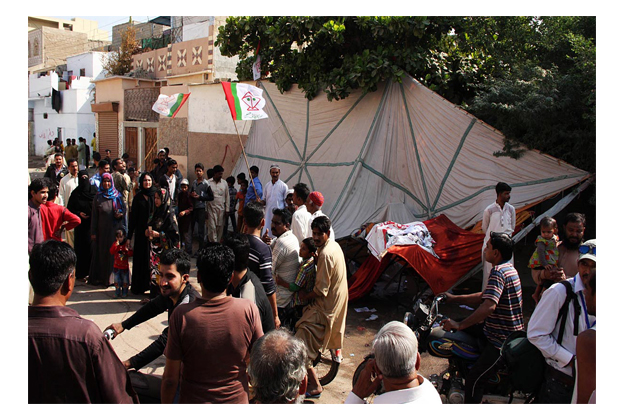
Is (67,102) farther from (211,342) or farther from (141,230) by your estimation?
(211,342)

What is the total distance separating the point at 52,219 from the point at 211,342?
411 cm

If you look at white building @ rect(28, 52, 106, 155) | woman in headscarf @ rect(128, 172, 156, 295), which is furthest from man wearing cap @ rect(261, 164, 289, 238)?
white building @ rect(28, 52, 106, 155)

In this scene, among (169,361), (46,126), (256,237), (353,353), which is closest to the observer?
(169,361)

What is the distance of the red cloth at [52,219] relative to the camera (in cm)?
558

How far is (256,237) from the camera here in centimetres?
402

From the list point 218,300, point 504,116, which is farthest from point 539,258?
point 218,300

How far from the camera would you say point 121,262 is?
6.46m

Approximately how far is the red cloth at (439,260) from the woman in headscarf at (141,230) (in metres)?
2.77

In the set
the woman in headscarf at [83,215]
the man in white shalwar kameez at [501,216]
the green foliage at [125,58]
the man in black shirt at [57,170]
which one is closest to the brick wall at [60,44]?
the green foliage at [125,58]

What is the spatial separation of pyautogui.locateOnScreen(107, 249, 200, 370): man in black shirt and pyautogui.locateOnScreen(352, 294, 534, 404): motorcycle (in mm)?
1393

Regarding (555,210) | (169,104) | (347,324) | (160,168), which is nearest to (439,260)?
(347,324)

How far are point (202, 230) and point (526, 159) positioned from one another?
557 centimetres

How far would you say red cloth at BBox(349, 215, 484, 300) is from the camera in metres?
5.81

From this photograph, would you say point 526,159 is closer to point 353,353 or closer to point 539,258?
point 539,258
